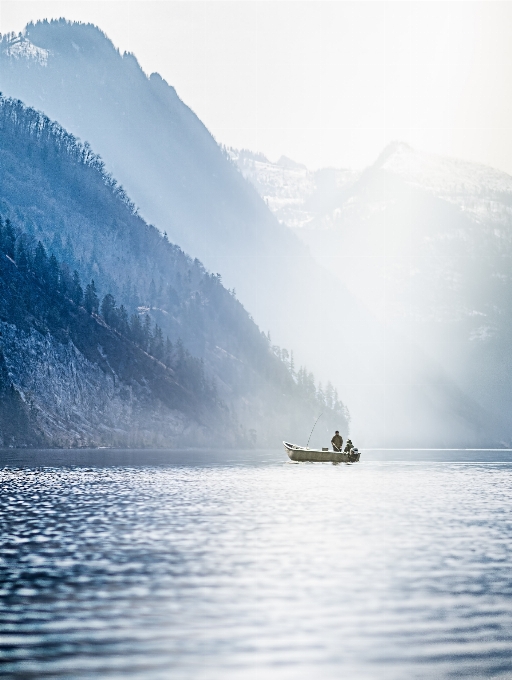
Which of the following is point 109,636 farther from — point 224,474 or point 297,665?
point 224,474

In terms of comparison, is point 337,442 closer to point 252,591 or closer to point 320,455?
point 320,455

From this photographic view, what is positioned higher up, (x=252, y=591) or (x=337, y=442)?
(x=337, y=442)

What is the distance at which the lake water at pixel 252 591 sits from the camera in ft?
74.6

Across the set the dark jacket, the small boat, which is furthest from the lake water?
the dark jacket

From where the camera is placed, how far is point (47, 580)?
33.3 meters

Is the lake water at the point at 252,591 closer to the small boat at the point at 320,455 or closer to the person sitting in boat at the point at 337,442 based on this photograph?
the small boat at the point at 320,455

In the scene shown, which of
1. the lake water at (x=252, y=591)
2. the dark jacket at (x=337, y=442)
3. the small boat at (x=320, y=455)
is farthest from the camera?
the dark jacket at (x=337, y=442)

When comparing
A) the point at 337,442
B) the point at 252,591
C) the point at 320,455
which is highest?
the point at 337,442

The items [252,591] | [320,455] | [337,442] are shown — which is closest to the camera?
[252,591]

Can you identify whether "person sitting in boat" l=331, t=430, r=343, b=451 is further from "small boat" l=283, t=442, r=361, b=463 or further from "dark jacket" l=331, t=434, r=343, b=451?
"small boat" l=283, t=442, r=361, b=463

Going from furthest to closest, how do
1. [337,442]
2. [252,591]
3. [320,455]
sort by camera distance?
[337,442]
[320,455]
[252,591]

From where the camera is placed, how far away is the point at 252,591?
32.0 m

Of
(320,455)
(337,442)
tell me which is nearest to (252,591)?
(320,455)

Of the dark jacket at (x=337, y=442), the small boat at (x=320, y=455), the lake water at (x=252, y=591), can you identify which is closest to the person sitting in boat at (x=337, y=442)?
the dark jacket at (x=337, y=442)
